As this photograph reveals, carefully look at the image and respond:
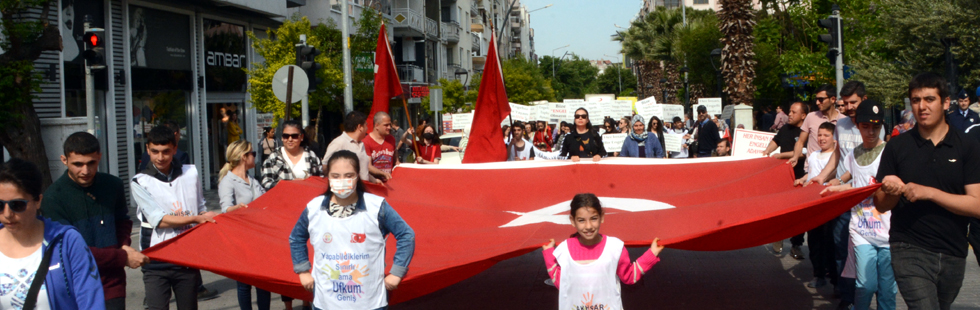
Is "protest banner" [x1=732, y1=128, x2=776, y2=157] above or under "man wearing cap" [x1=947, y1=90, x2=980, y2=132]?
under

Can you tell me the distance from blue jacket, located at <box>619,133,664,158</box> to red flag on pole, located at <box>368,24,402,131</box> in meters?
4.76

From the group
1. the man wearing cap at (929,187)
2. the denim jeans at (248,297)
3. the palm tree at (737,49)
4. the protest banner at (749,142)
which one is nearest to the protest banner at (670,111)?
the palm tree at (737,49)

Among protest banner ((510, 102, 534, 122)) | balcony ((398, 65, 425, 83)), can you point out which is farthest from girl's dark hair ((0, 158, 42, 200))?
balcony ((398, 65, 425, 83))

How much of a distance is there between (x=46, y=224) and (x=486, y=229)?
3327mm

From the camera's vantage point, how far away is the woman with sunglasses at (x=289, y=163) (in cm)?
729

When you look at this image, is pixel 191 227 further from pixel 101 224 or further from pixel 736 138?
pixel 736 138

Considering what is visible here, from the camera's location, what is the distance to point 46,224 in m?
3.49

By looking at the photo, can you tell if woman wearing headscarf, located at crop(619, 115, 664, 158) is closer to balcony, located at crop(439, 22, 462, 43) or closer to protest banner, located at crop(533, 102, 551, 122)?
protest banner, located at crop(533, 102, 551, 122)

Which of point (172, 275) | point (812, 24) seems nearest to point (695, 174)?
point (172, 275)

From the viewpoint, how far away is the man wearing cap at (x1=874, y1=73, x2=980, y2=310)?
4.36 m

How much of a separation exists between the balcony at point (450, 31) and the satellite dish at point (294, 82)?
38888 millimetres

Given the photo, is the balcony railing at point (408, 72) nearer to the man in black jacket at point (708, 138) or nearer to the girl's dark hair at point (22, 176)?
the man in black jacket at point (708, 138)

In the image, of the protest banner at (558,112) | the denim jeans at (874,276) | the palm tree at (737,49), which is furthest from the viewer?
the palm tree at (737,49)

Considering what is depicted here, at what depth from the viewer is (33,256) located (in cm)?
340
